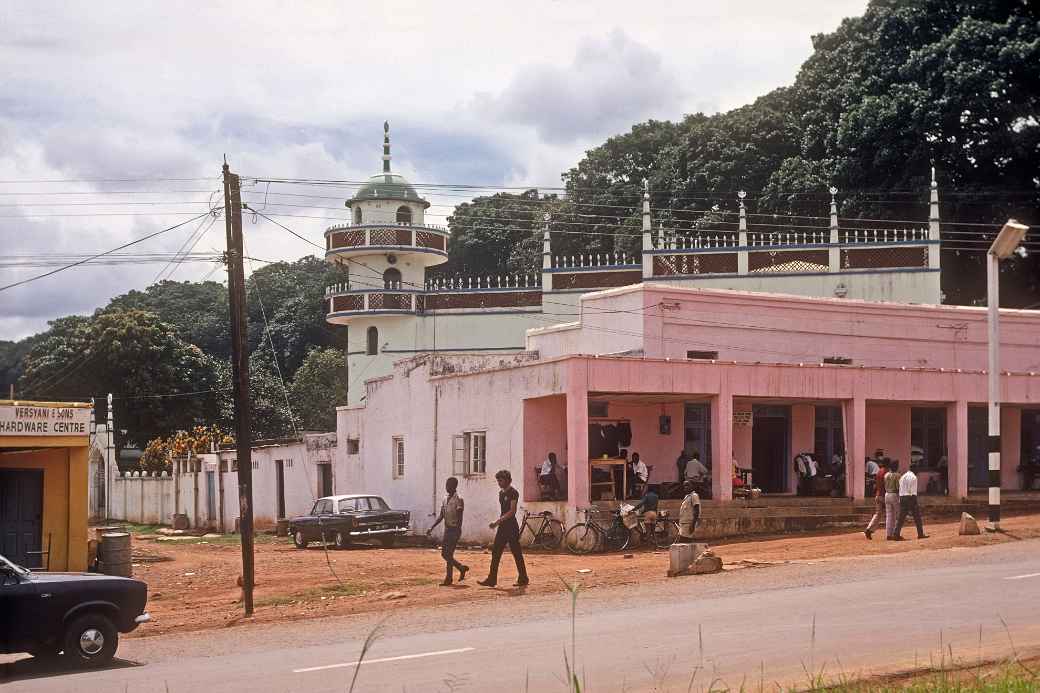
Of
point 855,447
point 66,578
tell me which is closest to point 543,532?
point 855,447

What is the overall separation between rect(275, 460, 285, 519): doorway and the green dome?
1599cm

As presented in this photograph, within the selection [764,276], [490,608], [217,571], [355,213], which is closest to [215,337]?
[355,213]

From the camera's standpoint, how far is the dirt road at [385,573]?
19.7 meters

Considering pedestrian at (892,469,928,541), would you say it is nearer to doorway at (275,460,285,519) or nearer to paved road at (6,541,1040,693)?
paved road at (6,541,1040,693)

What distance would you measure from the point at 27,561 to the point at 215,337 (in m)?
66.2

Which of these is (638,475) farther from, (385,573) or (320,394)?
(320,394)

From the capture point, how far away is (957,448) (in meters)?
32.5

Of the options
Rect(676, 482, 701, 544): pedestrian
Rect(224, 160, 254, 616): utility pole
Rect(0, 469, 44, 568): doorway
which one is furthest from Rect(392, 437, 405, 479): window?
Rect(224, 160, 254, 616): utility pole

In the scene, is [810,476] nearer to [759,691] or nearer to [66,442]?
[66,442]

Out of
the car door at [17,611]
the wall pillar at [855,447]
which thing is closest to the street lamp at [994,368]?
the wall pillar at [855,447]

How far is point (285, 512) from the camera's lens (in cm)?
4278

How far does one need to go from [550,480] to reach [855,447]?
24.5ft

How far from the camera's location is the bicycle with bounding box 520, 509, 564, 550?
90.5 feet

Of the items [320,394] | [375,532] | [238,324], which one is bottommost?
[375,532]
